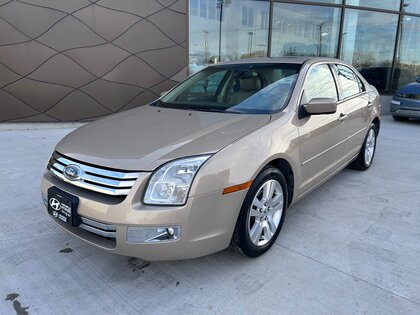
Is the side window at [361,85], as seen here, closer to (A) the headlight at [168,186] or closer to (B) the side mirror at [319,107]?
(B) the side mirror at [319,107]

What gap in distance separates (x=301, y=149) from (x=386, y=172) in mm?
2539

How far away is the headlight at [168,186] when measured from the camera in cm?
202

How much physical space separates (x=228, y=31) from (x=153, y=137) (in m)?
7.10

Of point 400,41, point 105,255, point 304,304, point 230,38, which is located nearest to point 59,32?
point 230,38

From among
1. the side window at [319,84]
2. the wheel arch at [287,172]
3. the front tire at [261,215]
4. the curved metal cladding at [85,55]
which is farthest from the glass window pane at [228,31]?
the front tire at [261,215]

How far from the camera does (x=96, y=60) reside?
286 inches

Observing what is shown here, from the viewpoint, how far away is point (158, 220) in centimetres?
199

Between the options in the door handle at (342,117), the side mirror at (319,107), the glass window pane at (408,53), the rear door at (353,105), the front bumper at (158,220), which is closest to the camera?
the front bumper at (158,220)

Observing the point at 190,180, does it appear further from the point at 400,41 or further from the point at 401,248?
the point at 400,41

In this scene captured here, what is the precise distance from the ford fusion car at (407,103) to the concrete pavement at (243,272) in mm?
6225

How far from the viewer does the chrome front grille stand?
204 centimetres

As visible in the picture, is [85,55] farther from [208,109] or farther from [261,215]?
[261,215]

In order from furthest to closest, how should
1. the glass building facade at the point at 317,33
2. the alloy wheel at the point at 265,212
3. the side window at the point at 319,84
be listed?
1. the glass building facade at the point at 317,33
2. the side window at the point at 319,84
3. the alloy wheel at the point at 265,212

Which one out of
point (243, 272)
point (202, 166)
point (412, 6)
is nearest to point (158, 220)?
point (202, 166)
